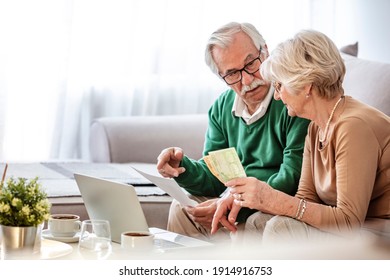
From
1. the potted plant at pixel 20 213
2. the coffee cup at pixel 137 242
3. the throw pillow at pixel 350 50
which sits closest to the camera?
the potted plant at pixel 20 213

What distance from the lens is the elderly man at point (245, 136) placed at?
2.11 m

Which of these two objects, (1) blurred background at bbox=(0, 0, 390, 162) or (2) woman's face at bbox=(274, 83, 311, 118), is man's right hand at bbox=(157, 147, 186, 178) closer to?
(2) woman's face at bbox=(274, 83, 311, 118)

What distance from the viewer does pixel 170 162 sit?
89.7 inches

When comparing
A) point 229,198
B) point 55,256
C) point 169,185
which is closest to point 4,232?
point 55,256

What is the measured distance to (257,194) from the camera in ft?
6.06

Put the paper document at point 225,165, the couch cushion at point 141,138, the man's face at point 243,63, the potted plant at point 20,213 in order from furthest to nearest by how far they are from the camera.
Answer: the couch cushion at point 141,138
the man's face at point 243,63
the paper document at point 225,165
the potted plant at point 20,213

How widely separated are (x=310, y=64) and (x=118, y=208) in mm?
590

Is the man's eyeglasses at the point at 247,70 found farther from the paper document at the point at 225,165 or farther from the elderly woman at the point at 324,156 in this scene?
the paper document at the point at 225,165

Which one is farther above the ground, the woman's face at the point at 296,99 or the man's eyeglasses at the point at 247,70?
the man's eyeglasses at the point at 247,70

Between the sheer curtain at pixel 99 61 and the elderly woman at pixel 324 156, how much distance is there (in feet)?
6.31

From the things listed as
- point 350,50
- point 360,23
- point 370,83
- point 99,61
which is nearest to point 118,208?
point 370,83

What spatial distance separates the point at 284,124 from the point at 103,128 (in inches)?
51.2

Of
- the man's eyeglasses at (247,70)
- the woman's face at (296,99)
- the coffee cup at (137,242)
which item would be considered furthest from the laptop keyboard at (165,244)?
the man's eyeglasses at (247,70)

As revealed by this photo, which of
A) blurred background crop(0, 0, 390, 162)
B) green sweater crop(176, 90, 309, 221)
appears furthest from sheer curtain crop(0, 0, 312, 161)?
green sweater crop(176, 90, 309, 221)
